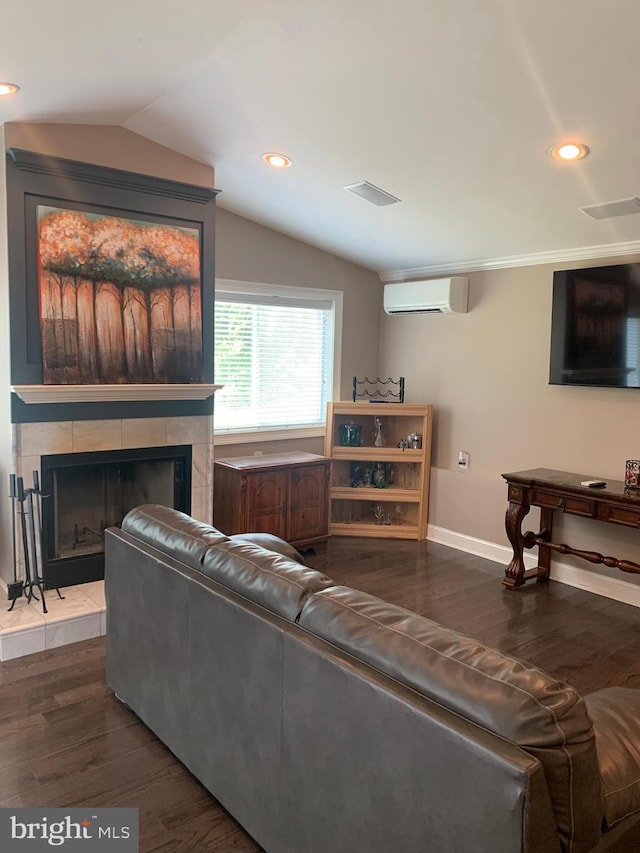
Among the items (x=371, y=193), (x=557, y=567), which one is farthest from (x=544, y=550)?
(x=371, y=193)

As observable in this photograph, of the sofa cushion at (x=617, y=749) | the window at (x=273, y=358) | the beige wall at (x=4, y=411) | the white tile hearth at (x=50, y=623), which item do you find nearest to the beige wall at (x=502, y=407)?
the window at (x=273, y=358)

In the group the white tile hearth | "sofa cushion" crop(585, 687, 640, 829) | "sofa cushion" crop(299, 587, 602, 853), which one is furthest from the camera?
the white tile hearth

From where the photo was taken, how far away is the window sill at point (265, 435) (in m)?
5.09

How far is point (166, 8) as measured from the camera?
250 centimetres

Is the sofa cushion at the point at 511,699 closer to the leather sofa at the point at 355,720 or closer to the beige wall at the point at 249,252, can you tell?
the leather sofa at the point at 355,720

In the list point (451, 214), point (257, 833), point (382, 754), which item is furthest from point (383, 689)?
point (451, 214)

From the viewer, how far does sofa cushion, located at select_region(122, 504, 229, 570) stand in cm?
225

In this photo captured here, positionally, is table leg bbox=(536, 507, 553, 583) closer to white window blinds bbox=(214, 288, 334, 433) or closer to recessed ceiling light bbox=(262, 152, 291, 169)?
white window blinds bbox=(214, 288, 334, 433)

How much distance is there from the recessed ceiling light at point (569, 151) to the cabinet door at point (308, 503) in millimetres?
2785

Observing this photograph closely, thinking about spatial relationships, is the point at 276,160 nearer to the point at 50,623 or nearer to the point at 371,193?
the point at 371,193

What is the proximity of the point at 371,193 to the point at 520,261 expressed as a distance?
1.34 metres

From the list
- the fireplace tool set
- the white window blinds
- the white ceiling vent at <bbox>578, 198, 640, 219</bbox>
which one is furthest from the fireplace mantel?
the white ceiling vent at <bbox>578, 198, 640, 219</bbox>

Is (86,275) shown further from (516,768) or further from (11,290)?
(516,768)

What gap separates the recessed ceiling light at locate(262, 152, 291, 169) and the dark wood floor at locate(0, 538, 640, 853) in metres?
2.69
